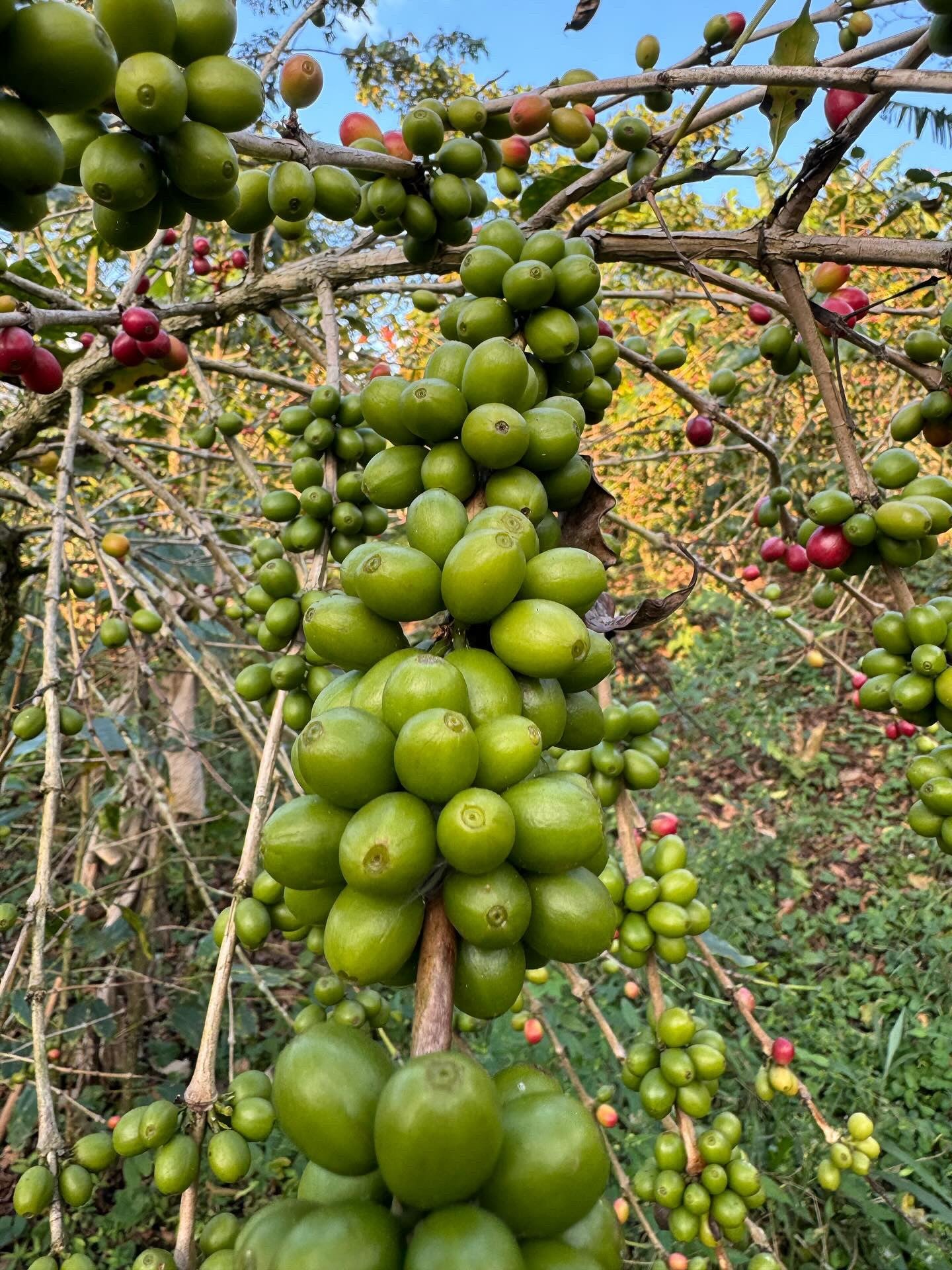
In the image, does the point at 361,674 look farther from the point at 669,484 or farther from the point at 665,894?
the point at 669,484

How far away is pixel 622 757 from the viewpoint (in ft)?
7.17

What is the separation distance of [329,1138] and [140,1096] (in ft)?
13.3

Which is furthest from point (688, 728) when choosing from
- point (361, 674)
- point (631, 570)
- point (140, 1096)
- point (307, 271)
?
point (361, 674)

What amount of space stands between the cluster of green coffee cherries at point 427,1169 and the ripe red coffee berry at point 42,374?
192 cm

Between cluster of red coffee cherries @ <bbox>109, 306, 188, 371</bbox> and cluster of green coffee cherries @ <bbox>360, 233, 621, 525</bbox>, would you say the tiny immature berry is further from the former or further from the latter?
cluster of red coffee cherries @ <bbox>109, 306, 188, 371</bbox>

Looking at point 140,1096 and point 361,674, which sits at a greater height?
point 361,674

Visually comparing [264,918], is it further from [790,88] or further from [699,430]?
[699,430]

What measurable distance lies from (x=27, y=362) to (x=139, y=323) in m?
0.30

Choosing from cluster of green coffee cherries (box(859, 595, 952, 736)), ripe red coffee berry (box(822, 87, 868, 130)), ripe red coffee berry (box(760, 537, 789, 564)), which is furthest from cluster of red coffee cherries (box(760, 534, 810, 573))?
ripe red coffee berry (box(822, 87, 868, 130))

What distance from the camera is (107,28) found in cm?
99

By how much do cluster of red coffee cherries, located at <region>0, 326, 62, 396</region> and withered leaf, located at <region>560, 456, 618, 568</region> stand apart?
141cm

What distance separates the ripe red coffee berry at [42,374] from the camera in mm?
1993

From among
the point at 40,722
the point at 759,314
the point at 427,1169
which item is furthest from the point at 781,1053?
the point at 759,314

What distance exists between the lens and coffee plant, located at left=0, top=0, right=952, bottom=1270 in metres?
0.81
